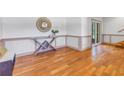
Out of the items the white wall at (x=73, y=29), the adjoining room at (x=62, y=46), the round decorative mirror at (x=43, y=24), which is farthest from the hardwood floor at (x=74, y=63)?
the round decorative mirror at (x=43, y=24)

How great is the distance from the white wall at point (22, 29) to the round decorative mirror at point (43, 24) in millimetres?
45

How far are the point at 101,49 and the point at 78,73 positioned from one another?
0.45 metres

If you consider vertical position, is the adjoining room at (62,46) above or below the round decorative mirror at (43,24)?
below

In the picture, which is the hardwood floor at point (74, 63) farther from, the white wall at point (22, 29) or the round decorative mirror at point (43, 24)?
the round decorative mirror at point (43, 24)

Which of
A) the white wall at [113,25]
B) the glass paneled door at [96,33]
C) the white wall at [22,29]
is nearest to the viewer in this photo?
the white wall at [22,29]

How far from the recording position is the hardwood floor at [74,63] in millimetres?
1550

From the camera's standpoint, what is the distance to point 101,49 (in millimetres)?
1696

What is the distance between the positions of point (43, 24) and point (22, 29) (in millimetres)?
272
